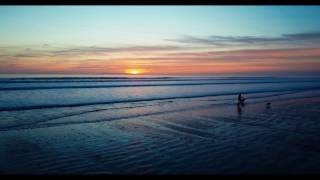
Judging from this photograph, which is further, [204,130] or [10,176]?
[204,130]

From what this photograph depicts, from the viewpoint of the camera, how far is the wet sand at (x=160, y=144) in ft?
23.7

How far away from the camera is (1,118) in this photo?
15.7 m

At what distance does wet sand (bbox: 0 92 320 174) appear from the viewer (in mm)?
7230

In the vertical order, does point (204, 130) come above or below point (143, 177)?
below

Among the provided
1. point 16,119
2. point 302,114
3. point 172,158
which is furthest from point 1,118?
point 302,114

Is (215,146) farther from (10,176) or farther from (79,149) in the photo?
(10,176)

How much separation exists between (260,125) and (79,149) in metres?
8.08

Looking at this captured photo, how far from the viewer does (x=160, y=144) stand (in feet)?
32.1

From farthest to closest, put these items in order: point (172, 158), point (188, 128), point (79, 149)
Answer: point (188, 128) < point (79, 149) < point (172, 158)

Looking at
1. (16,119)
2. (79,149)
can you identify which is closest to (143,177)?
(79,149)

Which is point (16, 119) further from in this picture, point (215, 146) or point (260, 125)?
point (260, 125)

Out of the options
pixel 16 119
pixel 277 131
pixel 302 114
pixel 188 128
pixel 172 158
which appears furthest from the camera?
pixel 302 114
